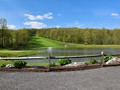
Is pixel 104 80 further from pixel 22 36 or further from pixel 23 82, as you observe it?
pixel 22 36

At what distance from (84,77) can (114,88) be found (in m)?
3.46

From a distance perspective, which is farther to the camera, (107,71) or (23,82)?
(107,71)

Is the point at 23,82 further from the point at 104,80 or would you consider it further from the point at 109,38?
the point at 109,38

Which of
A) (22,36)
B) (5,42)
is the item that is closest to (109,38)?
(22,36)

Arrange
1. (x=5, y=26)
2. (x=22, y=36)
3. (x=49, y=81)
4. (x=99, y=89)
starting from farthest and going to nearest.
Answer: (x=22, y=36) → (x=5, y=26) → (x=49, y=81) → (x=99, y=89)

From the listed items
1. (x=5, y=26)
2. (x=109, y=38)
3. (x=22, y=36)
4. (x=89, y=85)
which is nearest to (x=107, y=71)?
(x=89, y=85)

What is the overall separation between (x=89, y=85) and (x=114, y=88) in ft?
4.64

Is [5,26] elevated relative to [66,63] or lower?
elevated

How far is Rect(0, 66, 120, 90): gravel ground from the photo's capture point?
13117mm

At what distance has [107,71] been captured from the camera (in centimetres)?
1833

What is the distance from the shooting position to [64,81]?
48.4 ft

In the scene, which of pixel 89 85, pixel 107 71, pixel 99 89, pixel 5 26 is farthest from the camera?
pixel 5 26

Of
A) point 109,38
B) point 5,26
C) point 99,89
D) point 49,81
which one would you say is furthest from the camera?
point 109,38

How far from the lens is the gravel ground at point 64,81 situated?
43.0 ft
